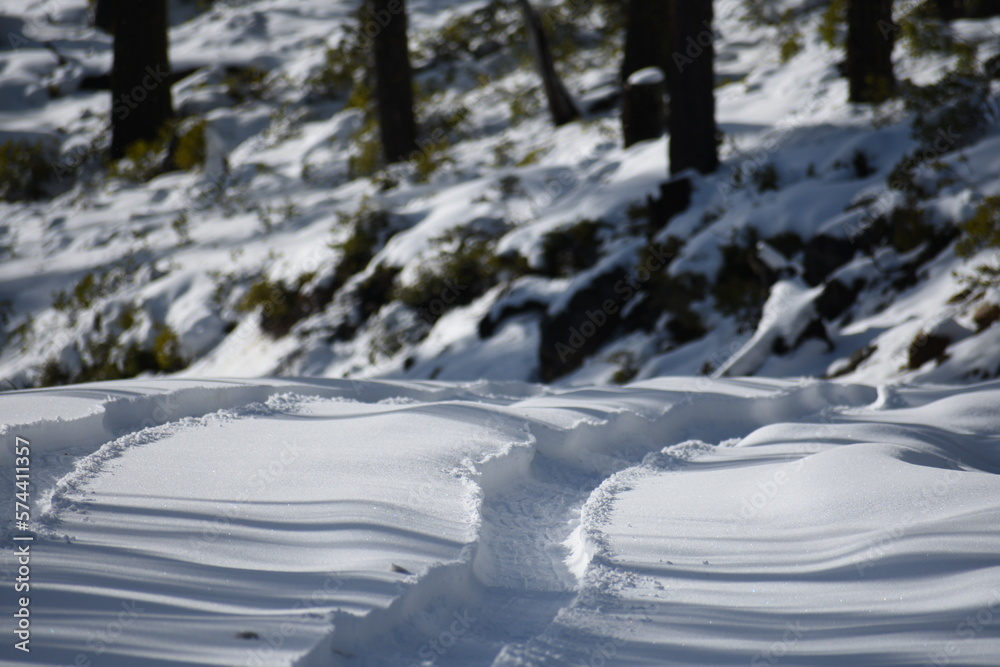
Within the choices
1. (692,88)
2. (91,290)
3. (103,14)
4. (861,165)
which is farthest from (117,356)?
(103,14)

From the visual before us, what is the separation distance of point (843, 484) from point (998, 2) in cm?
890

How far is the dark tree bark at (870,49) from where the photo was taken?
7223mm

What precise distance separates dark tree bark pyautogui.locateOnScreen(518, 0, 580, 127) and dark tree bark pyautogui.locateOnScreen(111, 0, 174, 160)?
6.60m

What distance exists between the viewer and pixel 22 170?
1341 centimetres

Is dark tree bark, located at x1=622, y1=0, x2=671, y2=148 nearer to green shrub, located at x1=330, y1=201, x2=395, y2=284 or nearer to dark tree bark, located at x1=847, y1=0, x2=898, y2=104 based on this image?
dark tree bark, located at x1=847, y1=0, x2=898, y2=104

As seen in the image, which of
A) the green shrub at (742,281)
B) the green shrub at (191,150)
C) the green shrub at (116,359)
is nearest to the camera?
the green shrub at (742,281)

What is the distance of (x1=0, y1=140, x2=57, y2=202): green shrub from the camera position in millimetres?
13336

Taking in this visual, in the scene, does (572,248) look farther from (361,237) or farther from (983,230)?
(983,230)

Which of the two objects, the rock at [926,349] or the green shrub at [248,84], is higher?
the green shrub at [248,84]

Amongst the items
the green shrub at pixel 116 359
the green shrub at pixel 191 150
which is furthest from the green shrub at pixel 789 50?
the green shrub at pixel 191 150

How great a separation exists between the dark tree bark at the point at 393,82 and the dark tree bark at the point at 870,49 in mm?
5643

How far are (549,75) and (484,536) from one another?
8.98 meters

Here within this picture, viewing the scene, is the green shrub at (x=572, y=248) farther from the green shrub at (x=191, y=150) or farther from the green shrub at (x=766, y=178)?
the green shrub at (x=191, y=150)

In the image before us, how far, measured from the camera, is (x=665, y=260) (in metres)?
6.66
